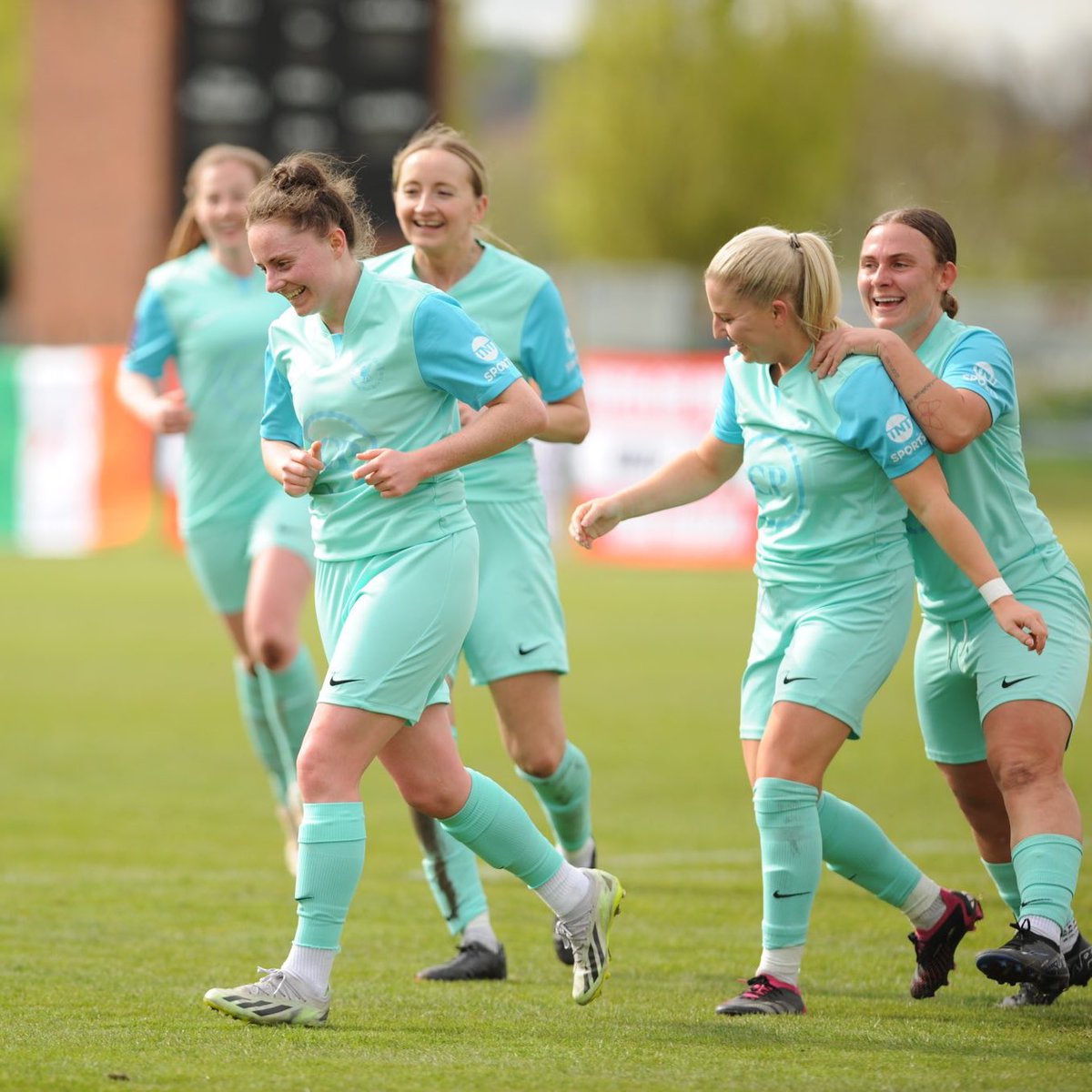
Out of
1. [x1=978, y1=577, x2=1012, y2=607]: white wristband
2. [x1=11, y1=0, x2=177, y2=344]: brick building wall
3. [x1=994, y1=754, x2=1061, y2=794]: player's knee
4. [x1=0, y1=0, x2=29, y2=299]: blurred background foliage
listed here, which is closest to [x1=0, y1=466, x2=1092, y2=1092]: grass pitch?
[x1=994, y1=754, x2=1061, y2=794]: player's knee

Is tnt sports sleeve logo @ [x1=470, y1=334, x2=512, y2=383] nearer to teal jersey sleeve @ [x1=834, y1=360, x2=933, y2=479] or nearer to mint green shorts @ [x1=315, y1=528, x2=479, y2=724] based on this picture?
mint green shorts @ [x1=315, y1=528, x2=479, y2=724]

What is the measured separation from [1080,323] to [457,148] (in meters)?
43.7

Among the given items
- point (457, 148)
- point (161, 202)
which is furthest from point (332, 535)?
point (161, 202)

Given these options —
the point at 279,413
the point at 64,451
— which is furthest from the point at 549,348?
the point at 64,451

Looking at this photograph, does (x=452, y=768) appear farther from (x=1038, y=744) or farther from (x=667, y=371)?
(x=667, y=371)

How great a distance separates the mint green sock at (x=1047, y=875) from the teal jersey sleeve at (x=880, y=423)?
99cm

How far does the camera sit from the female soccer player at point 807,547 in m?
4.66

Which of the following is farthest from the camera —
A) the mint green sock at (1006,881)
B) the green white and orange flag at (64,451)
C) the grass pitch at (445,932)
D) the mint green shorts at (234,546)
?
the green white and orange flag at (64,451)

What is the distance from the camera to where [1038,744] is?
4.73m

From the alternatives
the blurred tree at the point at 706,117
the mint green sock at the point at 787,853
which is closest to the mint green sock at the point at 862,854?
the mint green sock at the point at 787,853

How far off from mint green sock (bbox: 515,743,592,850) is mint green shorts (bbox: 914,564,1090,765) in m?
1.13

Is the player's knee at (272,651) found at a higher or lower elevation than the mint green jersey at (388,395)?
lower

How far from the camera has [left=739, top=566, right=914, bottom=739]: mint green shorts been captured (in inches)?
185

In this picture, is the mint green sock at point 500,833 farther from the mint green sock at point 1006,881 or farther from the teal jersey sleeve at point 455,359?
Answer: the mint green sock at point 1006,881
